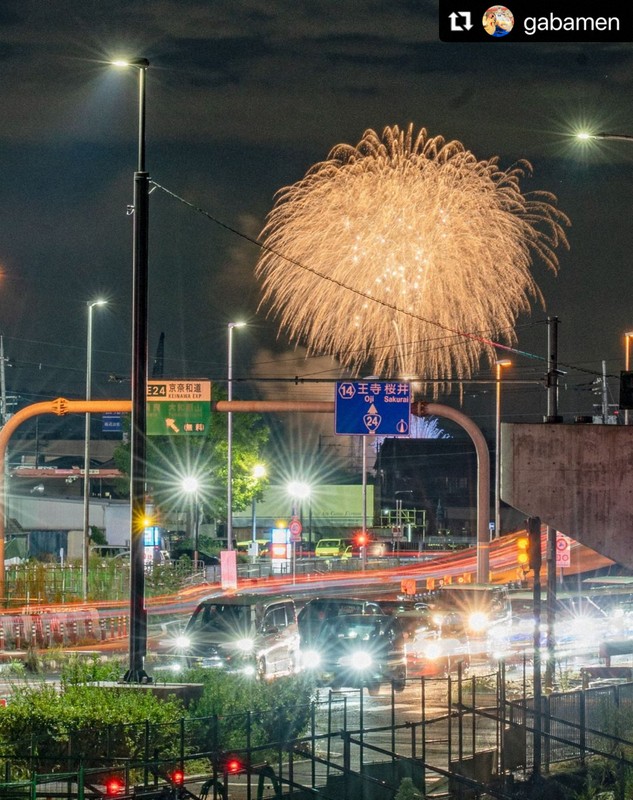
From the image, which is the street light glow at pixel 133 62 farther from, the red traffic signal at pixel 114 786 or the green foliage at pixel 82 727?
the red traffic signal at pixel 114 786

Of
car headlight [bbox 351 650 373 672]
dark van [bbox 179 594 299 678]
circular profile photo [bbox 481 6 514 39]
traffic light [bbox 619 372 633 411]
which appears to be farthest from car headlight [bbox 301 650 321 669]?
circular profile photo [bbox 481 6 514 39]

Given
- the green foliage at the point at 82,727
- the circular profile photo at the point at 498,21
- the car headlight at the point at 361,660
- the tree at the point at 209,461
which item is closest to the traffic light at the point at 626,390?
the circular profile photo at the point at 498,21

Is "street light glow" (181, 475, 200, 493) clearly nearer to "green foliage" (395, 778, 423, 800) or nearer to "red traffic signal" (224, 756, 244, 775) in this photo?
"red traffic signal" (224, 756, 244, 775)

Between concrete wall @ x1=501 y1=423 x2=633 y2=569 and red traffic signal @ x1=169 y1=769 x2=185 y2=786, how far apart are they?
273 inches

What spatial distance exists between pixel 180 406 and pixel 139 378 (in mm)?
17419

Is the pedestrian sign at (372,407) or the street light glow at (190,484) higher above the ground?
the pedestrian sign at (372,407)

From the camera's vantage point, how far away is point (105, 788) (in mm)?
14133

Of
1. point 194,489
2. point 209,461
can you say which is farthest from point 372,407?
point 209,461

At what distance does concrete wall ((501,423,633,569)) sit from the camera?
1831cm

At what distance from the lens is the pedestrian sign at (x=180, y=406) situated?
121ft

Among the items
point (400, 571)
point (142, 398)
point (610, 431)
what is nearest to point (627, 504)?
point (610, 431)

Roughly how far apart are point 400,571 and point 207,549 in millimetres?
21302

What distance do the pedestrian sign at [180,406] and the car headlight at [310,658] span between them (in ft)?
32.6

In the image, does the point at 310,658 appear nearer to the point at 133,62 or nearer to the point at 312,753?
the point at 133,62
